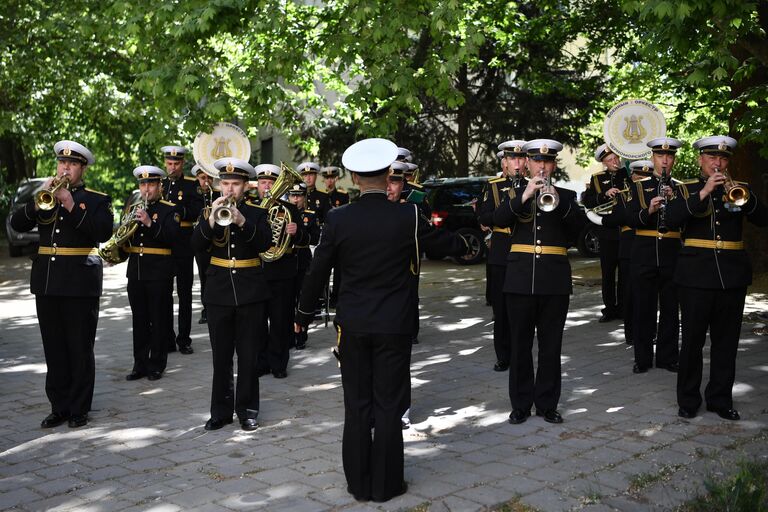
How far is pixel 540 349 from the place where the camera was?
305 inches

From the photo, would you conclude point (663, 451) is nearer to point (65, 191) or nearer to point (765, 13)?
point (65, 191)

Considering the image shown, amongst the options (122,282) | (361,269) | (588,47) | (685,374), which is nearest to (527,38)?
(588,47)

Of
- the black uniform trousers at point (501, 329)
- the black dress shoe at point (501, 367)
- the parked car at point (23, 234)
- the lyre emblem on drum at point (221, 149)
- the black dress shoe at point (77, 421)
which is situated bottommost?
the black dress shoe at point (77, 421)

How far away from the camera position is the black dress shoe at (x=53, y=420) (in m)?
7.71

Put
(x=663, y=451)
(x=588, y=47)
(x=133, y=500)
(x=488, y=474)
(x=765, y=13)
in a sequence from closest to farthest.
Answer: (x=133, y=500) → (x=488, y=474) → (x=663, y=451) → (x=765, y=13) → (x=588, y=47)

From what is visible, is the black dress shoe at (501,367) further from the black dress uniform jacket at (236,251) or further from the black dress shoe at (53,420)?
the black dress shoe at (53,420)

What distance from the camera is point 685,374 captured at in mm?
7727

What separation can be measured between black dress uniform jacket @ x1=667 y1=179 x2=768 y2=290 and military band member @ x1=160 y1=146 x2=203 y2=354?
5741mm

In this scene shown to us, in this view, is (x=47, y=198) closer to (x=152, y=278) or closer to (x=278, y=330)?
(x=152, y=278)

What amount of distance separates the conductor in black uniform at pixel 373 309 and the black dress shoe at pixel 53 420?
2.97m

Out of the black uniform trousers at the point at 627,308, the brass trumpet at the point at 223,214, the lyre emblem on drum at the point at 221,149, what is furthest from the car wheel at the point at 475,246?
the brass trumpet at the point at 223,214

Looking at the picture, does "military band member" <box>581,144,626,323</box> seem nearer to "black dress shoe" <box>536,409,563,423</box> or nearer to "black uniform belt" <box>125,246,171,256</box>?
"black dress shoe" <box>536,409,563,423</box>

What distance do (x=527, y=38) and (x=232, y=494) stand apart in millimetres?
15212

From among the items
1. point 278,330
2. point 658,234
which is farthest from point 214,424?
point 658,234
